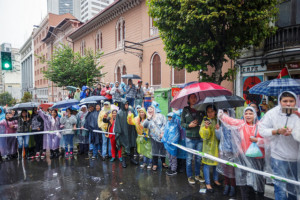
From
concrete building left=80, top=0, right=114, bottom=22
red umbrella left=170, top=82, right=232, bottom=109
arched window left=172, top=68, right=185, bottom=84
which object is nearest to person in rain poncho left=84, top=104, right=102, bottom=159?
red umbrella left=170, top=82, right=232, bottom=109

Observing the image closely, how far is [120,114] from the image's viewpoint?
6.11 m

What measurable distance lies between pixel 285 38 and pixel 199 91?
6510 mm

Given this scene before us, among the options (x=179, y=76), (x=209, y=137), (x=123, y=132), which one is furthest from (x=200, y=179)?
(x=179, y=76)

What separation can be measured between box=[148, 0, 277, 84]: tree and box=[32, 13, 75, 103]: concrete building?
3986cm

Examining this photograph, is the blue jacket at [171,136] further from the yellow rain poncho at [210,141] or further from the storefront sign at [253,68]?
the storefront sign at [253,68]

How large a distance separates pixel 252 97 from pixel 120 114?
7.00m

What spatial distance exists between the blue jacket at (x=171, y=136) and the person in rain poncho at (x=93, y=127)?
120 inches

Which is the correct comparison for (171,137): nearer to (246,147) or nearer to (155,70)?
(246,147)

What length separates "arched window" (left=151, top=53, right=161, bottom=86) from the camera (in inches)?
600

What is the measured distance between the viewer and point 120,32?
1886 cm

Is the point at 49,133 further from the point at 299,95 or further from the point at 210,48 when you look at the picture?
the point at 299,95

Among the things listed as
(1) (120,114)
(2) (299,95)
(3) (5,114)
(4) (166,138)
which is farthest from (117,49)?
(2) (299,95)

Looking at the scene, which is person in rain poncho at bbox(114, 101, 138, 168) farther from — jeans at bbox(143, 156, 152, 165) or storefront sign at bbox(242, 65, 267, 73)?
storefront sign at bbox(242, 65, 267, 73)

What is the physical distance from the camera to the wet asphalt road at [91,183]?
4246 millimetres
